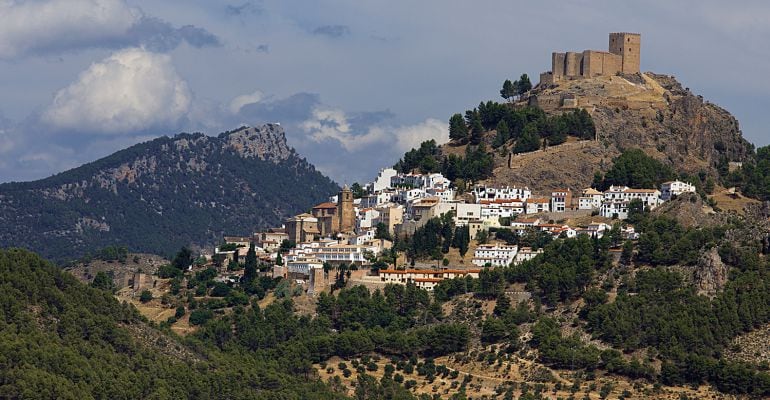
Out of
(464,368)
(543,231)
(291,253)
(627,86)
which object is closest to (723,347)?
(464,368)

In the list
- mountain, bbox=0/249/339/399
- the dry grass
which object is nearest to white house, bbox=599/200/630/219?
the dry grass

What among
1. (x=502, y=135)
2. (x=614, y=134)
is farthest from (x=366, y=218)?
(x=614, y=134)

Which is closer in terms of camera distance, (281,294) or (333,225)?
(281,294)

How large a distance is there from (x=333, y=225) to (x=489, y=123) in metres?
15.9

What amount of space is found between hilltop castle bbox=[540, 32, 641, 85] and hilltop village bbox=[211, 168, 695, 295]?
48.6 feet

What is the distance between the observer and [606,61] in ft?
432

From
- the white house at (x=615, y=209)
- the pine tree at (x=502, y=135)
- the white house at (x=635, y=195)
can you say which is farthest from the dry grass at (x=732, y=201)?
the pine tree at (x=502, y=135)

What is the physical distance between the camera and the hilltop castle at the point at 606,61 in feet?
431

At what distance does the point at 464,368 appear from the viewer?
96.7 meters

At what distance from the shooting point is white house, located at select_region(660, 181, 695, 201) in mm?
112688

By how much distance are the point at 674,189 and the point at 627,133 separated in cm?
1350

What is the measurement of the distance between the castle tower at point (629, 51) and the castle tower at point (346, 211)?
2423 cm

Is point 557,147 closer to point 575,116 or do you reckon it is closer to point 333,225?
point 575,116

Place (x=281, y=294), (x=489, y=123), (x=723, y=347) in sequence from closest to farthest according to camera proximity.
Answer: (x=723, y=347), (x=281, y=294), (x=489, y=123)
